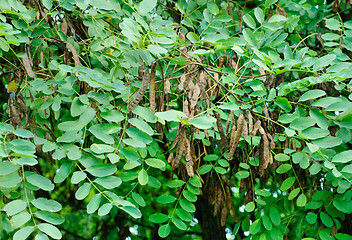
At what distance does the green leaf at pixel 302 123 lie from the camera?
133cm

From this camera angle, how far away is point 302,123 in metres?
1.34

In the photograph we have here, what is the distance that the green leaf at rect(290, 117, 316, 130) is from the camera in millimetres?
1329

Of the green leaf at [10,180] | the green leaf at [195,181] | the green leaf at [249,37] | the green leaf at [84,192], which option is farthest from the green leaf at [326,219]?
the green leaf at [10,180]

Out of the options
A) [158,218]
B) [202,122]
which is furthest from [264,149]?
[158,218]

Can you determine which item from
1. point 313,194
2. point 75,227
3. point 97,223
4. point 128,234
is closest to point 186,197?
point 313,194

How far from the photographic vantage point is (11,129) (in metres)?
1.23

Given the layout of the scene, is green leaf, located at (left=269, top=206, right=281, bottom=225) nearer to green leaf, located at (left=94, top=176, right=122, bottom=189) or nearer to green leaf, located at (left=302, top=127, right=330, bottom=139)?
green leaf, located at (left=302, top=127, right=330, bottom=139)

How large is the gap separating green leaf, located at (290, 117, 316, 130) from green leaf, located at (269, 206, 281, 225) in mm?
569

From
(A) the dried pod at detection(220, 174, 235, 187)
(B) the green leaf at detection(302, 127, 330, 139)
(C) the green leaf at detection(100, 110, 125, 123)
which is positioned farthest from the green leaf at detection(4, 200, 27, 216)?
(B) the green leaf at detection(302, 127, 330, 139)

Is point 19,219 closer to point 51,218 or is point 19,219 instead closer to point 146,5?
point 51,218

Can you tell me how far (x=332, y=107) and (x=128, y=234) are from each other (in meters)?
2.18

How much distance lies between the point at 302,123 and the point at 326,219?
580mm

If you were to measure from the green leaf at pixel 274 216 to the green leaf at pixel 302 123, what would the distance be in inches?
22.4

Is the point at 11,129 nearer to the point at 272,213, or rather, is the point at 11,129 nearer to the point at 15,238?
the point at 15,238
